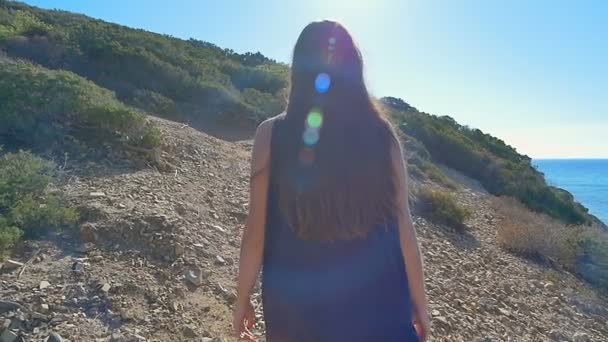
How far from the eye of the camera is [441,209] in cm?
819

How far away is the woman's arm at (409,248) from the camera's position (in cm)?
154

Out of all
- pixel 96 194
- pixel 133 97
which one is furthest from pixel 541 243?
pixel 133 97

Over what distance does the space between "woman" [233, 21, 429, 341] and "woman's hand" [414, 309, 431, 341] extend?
9 cm

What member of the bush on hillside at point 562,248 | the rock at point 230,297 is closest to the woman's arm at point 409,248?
the rock at point 230,297

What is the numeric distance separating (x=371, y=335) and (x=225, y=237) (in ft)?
11.4

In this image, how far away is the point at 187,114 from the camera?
10320 mm

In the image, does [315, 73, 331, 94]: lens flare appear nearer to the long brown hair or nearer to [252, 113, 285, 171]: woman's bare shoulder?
the long brown hair

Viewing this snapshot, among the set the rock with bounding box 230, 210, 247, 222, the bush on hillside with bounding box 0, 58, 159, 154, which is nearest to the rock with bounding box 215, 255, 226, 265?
the rock with bounding box 230, 210, 247, 222

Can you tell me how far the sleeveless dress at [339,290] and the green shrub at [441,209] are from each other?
679cm

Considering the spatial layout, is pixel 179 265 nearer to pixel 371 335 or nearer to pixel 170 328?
pixel 170 328

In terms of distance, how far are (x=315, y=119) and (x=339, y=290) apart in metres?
0.54

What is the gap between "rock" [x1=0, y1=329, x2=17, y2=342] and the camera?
2.75m

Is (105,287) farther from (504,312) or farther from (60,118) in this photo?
(504,312)

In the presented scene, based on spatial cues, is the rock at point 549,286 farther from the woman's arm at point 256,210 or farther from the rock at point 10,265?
the rock at point 10,265
